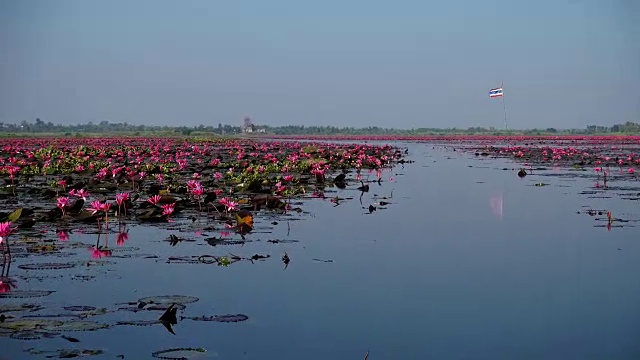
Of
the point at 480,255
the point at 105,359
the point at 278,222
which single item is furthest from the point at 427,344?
the point at 278,222

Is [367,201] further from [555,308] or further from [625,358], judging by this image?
[625,358]

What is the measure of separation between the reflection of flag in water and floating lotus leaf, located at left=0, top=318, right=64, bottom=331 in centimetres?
807

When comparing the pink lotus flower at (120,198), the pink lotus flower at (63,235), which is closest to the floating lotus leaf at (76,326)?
the pink lotus flower at (63,235)

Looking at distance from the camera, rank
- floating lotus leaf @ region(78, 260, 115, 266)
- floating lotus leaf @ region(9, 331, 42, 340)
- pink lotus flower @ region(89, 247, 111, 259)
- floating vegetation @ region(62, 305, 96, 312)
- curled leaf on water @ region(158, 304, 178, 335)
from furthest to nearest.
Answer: pink lotus flower @ region(89, 247, 111, 259)
floating lotus leaf @ region(78, 260, 115, 266)
floating vegetation @ region(62, 305, 96, 312)
curled leaf on water @ region(158, 304, 178, 335)
floating lotus leaf @ region(9, 331, 42, 340)

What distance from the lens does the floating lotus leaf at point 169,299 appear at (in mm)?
5508

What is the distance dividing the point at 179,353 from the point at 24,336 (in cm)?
104

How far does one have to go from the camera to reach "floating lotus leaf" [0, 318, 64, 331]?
15.5ft

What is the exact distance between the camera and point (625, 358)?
180 inches

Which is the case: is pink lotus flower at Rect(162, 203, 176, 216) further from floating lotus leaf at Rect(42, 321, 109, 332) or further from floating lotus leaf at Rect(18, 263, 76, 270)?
floating lotus leaf at Rect(42, 321, 109, 332)

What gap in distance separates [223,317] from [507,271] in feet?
10.3

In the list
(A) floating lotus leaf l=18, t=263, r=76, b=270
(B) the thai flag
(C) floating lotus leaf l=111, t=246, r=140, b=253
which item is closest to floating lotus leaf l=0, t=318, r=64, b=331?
(A) floating lotus leaf l=18, t=263, r=76, b=270

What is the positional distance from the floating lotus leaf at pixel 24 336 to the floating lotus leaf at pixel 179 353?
821 mm

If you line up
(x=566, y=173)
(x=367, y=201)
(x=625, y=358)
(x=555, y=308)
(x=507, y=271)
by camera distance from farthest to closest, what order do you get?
(x=566, y=173), (x=367, y=201), (x=507, y=271), (x=555, y=308), (x=625, y=358)

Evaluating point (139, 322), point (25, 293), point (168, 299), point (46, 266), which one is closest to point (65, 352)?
point (139, 322)
